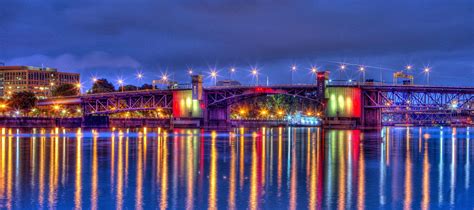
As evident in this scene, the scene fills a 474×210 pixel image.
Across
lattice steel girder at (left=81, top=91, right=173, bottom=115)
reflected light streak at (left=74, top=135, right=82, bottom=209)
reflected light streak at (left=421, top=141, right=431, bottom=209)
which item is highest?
lattice steel girder at (left=81, top=91, right=173, bottom=115)

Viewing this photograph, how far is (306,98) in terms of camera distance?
160 meters

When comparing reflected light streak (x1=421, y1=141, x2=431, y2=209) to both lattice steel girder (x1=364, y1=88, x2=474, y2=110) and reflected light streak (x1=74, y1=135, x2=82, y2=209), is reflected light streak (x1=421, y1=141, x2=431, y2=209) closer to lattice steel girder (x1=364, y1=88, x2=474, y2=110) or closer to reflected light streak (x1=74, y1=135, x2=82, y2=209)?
reflected light streak (x1=74, y1=135, x2=82, y2=209)

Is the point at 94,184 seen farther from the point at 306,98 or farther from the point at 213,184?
the point at 306,98

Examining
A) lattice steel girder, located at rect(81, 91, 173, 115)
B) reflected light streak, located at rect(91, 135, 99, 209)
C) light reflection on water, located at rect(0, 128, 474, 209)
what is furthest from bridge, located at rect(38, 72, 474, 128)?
reflected light streak, located at rect(91, 135, 99, 209)

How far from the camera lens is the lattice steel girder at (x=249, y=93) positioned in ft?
523

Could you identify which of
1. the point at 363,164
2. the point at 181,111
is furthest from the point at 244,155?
the point at 181,111

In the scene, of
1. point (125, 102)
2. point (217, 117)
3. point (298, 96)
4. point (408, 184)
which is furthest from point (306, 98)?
point (408, 184)

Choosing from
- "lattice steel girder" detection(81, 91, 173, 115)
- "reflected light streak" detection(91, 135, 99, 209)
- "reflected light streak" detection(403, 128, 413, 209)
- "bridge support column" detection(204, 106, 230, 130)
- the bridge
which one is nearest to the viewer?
"reflected light streak" detection(91, 135, 99, 209)

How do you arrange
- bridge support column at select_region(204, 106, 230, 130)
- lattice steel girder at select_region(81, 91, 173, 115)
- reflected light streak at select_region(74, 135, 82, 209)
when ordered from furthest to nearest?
lattice steel girder at select_region(81, 91, 173, 115) → bridge support column at select_region(204, 106, 230, 130) → reflected light streak at select_region(74, 135, 82, 209)

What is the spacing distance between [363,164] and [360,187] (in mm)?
14019

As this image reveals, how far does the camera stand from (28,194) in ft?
105

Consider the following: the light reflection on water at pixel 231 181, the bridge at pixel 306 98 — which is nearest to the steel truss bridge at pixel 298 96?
the bridge at pixel 306 98

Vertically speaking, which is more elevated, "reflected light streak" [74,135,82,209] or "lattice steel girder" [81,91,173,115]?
"lattice steel girder" [81,91,173,115]

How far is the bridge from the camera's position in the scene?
152 meters
